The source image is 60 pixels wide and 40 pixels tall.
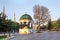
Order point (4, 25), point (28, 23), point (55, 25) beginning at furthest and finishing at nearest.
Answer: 1. point (55, 25)
2. point (28, 23)
3. point (4, 25)

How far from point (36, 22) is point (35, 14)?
2.51m

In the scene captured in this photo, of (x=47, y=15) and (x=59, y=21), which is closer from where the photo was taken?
(x=47, y=15)

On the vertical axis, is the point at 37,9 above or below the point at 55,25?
above

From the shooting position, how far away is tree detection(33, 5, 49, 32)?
5509 cm

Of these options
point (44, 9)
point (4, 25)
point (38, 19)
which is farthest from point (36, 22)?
point (4, 25)

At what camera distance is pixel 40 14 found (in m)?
55.6

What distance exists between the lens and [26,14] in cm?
5694

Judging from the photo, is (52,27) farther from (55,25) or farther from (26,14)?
(26,14)

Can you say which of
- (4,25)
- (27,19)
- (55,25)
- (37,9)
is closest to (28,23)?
(27,19)

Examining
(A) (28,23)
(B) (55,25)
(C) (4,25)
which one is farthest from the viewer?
(B) (55,25)

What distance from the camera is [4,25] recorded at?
1571 inches

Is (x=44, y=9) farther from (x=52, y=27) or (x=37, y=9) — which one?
(x=52, y=27)

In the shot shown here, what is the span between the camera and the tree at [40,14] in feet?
181

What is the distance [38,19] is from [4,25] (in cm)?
1739
